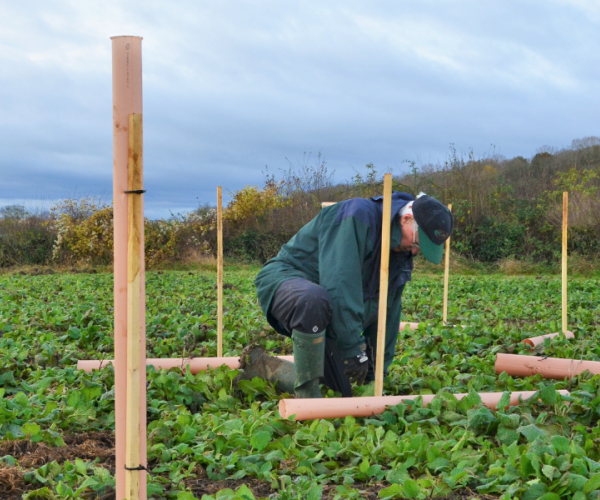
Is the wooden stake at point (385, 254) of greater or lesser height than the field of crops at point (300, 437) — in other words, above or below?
above

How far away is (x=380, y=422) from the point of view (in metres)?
3.06

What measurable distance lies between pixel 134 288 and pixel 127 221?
23 centimetres

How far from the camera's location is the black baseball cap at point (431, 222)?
10.8 feet

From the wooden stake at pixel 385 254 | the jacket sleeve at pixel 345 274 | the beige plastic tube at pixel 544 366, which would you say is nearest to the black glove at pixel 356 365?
the jacket sleeve at pixel 345 274

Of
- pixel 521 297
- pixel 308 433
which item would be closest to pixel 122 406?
pixel 308 433

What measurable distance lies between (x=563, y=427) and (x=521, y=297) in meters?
6.13

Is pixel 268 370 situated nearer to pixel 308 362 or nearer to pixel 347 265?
pixel 308 362

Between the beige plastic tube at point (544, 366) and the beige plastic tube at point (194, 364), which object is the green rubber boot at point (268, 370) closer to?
the beige plastic tube at point (194, 364)

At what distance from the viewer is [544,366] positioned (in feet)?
14.2

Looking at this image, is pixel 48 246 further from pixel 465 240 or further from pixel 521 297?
pixel 521 297

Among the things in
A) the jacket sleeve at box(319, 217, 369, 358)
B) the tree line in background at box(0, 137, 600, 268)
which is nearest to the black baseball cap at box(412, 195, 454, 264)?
the jacket sleeve at box(319, 217, 369, 358)

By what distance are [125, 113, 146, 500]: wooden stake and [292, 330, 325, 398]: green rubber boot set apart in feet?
4.80

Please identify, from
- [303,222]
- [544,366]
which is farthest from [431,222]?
[303,222]

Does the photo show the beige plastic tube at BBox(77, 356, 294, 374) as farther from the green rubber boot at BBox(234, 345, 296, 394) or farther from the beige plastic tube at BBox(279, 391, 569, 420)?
the beige plastic tube at BBox(279, 391, 569, 420)
